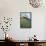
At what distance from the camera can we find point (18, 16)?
16.8 feet

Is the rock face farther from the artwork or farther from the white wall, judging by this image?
the artwork

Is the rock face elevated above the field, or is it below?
above

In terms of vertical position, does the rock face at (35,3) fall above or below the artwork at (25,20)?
above

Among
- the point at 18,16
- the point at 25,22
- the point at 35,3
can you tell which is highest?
the point at 35,3

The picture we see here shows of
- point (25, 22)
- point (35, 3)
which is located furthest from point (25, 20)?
point (35, 3)

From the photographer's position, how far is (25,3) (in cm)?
513

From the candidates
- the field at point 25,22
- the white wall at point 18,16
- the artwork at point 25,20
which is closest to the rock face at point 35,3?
the white wall at point 18,16

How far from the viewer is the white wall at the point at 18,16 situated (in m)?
5.07

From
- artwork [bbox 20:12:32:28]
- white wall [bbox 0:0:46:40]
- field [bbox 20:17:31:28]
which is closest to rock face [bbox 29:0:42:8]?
white wall [bbox 0:0:46:40]

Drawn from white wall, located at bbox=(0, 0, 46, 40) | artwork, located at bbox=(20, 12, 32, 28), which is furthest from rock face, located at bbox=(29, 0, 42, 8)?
artwork, located at bbox=(20, 12, 32, 28)

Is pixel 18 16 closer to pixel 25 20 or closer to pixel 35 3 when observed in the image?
pixel 25 20

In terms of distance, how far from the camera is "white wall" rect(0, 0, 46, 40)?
5.07 meters

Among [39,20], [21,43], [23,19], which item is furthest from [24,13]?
[21,43]

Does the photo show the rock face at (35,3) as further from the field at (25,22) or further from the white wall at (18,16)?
the field at (25,22)
